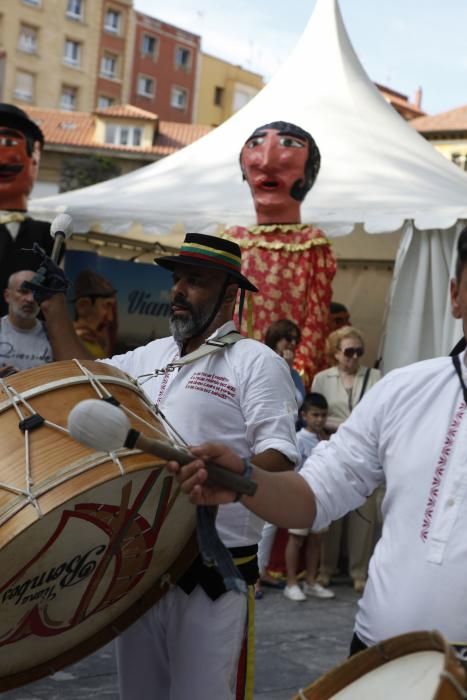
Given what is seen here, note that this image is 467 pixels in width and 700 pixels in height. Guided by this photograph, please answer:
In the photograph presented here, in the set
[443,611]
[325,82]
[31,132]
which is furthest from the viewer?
[325,82]

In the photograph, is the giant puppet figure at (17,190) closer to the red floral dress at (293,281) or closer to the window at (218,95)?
Answer: the red floral dress at (293,281)

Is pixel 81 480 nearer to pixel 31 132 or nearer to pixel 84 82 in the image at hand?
pixel 31 132

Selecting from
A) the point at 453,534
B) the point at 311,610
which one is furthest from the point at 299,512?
the point at 311,610

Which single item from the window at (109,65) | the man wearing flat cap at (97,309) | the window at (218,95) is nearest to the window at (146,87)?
the window at (109,65)

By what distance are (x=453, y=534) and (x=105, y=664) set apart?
122 inches

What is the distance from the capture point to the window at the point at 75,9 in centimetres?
5149

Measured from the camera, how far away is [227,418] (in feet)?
10.0

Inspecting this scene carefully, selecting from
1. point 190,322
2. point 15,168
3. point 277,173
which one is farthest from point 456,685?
point 15,168

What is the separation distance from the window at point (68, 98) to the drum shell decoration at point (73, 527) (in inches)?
1990

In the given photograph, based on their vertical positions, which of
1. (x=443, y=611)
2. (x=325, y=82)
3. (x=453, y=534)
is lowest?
(x=443, y=611)

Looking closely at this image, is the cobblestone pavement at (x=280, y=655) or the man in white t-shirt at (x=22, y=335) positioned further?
the man in white t-shirt at (x=22, y=335)

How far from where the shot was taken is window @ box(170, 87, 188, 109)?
5731 centimetres

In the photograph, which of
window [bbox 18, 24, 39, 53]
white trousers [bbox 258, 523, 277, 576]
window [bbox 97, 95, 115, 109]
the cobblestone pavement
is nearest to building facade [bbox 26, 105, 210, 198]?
window [bbox 18, 24, 39, 53]

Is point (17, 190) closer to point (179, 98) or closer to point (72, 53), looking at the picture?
point (72, 53)
